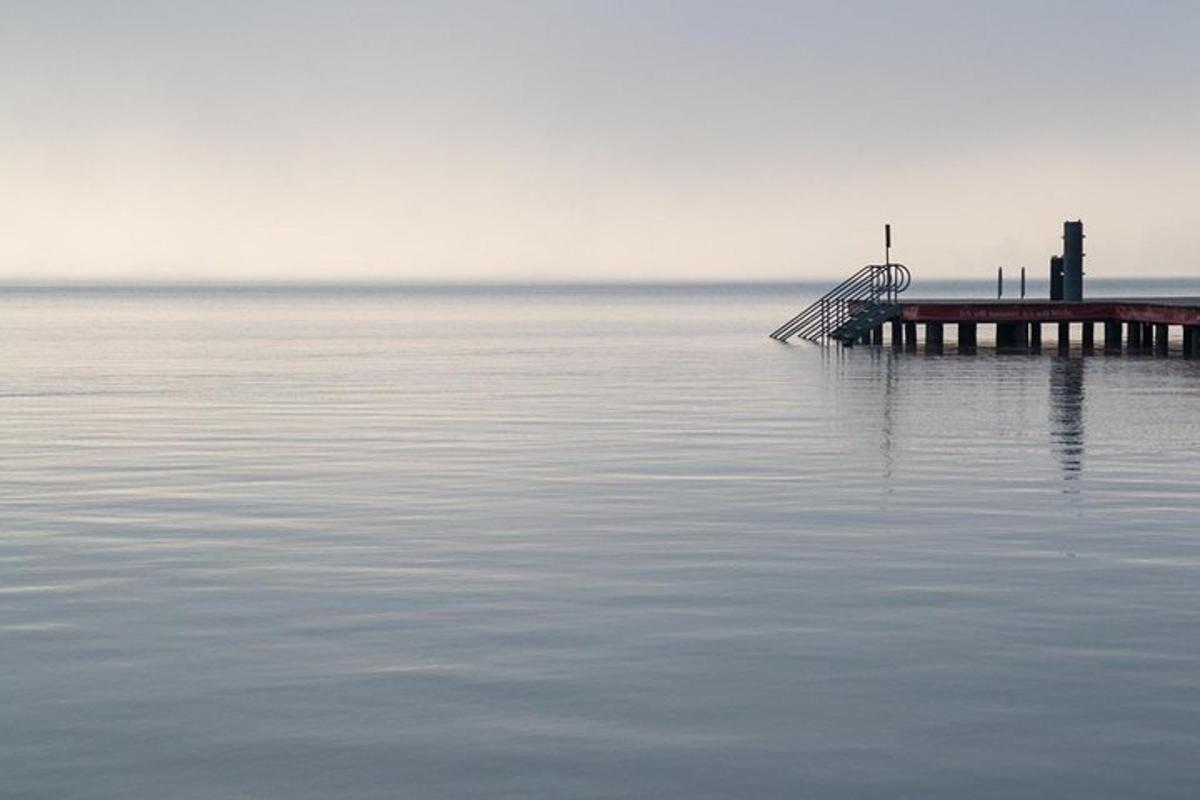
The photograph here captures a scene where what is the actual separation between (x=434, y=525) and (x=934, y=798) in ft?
30.9

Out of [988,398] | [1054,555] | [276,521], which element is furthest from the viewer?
[988,398]

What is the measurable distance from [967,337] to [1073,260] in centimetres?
503

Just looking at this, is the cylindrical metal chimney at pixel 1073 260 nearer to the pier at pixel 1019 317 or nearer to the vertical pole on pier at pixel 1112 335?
the pier at pixel 1019 317

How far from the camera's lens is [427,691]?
34.4 ft

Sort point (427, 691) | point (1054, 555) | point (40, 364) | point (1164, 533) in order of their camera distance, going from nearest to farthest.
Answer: point (427, 691) < point (1054, 555) < point (1164, 533) < point (40, 364)

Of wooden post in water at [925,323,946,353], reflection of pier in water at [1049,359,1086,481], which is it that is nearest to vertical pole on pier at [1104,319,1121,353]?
wooden post in water at [925,323,946,353]

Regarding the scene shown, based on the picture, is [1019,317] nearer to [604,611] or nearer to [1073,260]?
[1073,260]

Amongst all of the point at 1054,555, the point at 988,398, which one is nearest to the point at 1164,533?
the point at 1054,555

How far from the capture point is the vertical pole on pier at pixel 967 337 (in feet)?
197

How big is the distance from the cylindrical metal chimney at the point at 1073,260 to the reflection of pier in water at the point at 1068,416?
1339 cm

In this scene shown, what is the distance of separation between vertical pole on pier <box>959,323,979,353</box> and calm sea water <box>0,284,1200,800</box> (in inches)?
1194

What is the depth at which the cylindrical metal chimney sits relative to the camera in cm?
6122

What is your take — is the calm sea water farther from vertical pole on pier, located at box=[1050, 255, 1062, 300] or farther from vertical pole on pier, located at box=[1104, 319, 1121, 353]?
vertical pole on pier, located at box=[1050, 255, 1062, 300]

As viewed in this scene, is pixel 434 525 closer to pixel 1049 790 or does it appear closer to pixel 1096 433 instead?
pixel 1049 790
